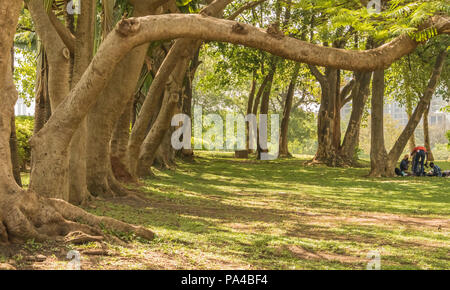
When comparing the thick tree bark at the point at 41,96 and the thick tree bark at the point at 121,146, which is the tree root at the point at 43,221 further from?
the thick tree bark at the point at 121,146

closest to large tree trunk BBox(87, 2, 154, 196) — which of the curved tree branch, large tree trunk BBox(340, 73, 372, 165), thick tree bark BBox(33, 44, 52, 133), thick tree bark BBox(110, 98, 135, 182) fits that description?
thick tree bark BBox(33, 44, 52, 133)

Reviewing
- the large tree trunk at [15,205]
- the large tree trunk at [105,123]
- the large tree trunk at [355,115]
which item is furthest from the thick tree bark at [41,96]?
the large tree trunk at [355,115]

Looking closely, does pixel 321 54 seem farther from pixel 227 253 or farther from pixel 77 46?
pixel 77 46

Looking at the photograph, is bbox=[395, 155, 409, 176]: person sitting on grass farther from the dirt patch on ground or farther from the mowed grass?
the dirt patch on ground

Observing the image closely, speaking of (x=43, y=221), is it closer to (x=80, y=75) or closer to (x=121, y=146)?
(x=80, y=75)

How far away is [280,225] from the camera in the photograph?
949 cm

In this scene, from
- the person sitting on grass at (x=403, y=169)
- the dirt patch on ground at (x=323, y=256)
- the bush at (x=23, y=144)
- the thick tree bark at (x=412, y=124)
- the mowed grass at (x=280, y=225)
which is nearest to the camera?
the mowed grass at (x=280, y=225)

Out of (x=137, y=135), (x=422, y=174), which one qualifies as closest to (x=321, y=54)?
(x=137, y=135)

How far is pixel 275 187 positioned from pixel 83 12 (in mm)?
9681

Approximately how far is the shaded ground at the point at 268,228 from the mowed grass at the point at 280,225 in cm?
2

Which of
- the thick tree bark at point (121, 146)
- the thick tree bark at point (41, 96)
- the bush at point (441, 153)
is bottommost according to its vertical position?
the bush at point (441, 153)

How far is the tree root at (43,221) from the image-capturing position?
5836 mm

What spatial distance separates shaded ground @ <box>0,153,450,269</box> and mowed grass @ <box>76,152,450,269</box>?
0.02 meters
